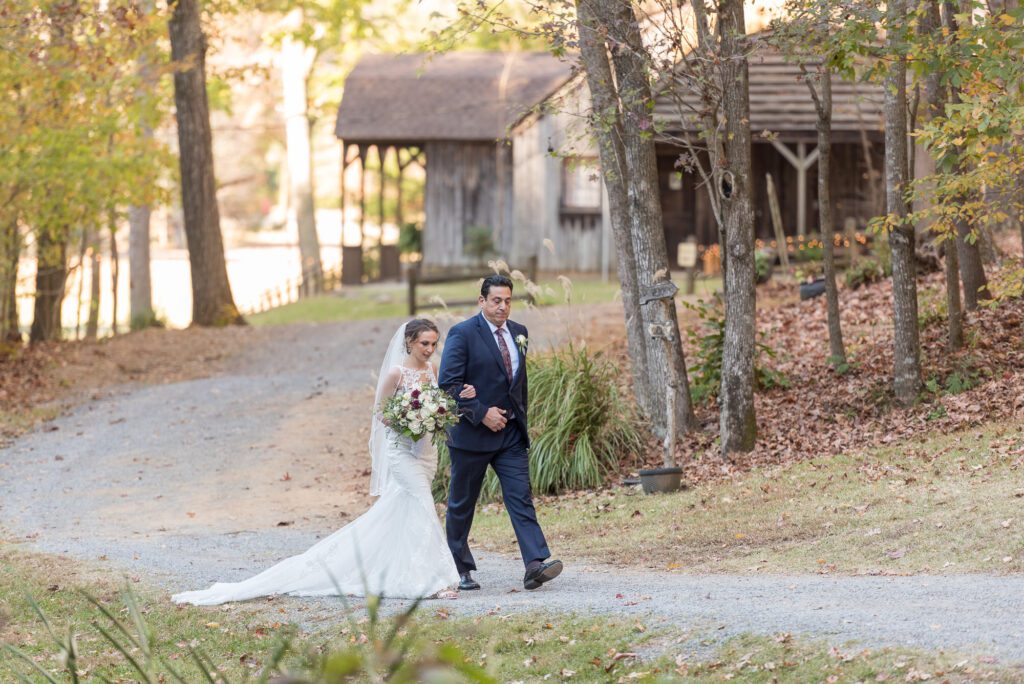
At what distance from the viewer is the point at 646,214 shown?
1411 cm

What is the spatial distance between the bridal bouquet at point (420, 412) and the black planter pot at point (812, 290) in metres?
12.5

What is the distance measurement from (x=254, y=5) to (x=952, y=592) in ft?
80.9

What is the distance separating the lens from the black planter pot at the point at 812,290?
20516 mm

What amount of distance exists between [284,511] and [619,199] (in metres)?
5.05

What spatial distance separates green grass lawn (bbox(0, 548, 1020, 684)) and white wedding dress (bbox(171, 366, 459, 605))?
247mm

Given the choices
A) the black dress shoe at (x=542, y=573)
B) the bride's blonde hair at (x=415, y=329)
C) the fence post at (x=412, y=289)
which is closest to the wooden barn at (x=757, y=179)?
the fence post at (x=412, y=289)

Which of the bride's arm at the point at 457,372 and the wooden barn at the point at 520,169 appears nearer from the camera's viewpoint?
the bride's arm at the point at 457,372

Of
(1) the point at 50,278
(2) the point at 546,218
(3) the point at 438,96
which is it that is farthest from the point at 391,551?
(3) the point at 438,96

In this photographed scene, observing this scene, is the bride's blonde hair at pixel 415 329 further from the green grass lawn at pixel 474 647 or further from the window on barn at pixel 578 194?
the window on barn at pixel 578 194

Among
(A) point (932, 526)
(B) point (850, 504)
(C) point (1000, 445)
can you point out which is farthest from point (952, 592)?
(C) point (1000, 445)

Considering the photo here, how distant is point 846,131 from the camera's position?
29.1 meters

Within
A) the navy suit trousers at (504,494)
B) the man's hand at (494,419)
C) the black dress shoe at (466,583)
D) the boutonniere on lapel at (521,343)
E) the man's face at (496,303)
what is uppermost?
the man's face at (496,303)

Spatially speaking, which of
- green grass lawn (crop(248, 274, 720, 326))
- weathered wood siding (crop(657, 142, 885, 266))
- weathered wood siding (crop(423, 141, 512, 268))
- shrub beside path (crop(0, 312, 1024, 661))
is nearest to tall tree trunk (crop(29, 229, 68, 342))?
shrub beside path (crop(0, 312, 1024, 661))

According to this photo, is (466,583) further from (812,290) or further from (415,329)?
(812,290)
